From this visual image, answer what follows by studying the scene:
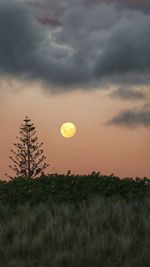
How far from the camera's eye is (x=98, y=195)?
2114 cm

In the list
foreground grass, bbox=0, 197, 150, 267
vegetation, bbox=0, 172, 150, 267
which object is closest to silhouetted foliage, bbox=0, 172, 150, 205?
vegetation, bbox=0, 172, 150, 267

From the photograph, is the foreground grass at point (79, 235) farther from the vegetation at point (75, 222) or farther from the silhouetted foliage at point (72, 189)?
the silhouetted foliage at point (72, 189)

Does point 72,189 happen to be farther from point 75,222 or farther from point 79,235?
point 79,235

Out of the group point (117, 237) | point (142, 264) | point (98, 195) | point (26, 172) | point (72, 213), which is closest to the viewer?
point (142, 264)

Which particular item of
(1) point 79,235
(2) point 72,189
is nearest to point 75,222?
(1) point 79,235

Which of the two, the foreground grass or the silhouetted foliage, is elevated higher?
the silhouetted foliage

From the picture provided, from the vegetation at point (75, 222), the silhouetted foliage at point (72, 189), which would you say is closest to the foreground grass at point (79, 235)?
the vegetation at point (75, 222)

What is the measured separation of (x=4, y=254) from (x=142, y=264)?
3822 mm

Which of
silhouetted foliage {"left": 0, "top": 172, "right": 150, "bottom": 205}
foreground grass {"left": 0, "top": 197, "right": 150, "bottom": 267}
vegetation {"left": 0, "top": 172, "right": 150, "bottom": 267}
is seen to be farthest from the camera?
silhouetted foliage {"left": 0, "top": 172, "right": 150, "bottom": 205}

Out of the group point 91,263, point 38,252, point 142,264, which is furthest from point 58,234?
point 142,264

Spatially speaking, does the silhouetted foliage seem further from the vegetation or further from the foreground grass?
the foreground grass

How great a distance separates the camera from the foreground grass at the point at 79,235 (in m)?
16.3

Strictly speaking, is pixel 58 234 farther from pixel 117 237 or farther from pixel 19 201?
pixel 19 201

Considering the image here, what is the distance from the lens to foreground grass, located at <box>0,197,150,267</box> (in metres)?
16.3
